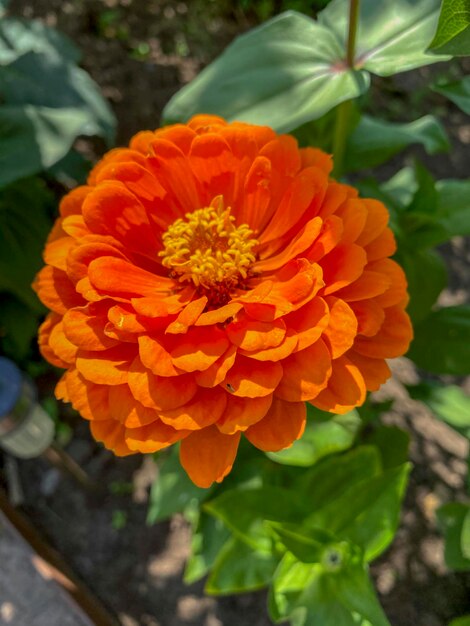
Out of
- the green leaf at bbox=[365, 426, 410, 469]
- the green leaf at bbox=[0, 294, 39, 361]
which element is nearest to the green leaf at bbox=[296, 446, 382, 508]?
the green leaf at bbox=[365, 426, 410, 469]

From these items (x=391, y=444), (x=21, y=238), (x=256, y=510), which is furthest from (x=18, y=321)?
(x=391, y=444)

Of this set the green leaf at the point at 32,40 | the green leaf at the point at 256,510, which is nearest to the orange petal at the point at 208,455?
the green leaf at the point at 256,510

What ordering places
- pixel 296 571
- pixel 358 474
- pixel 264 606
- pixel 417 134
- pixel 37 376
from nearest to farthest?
pixel 296 571 < pixel 358 474 < pixel 417 134 < pixel 264 606 < pixel 37 376

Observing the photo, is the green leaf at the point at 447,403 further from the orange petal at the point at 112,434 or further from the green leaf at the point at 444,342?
the orange petal at the point at 112,434

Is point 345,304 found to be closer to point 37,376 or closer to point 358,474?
point 358,474

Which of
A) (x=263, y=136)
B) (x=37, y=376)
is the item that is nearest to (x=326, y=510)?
(x=263, y=136)
